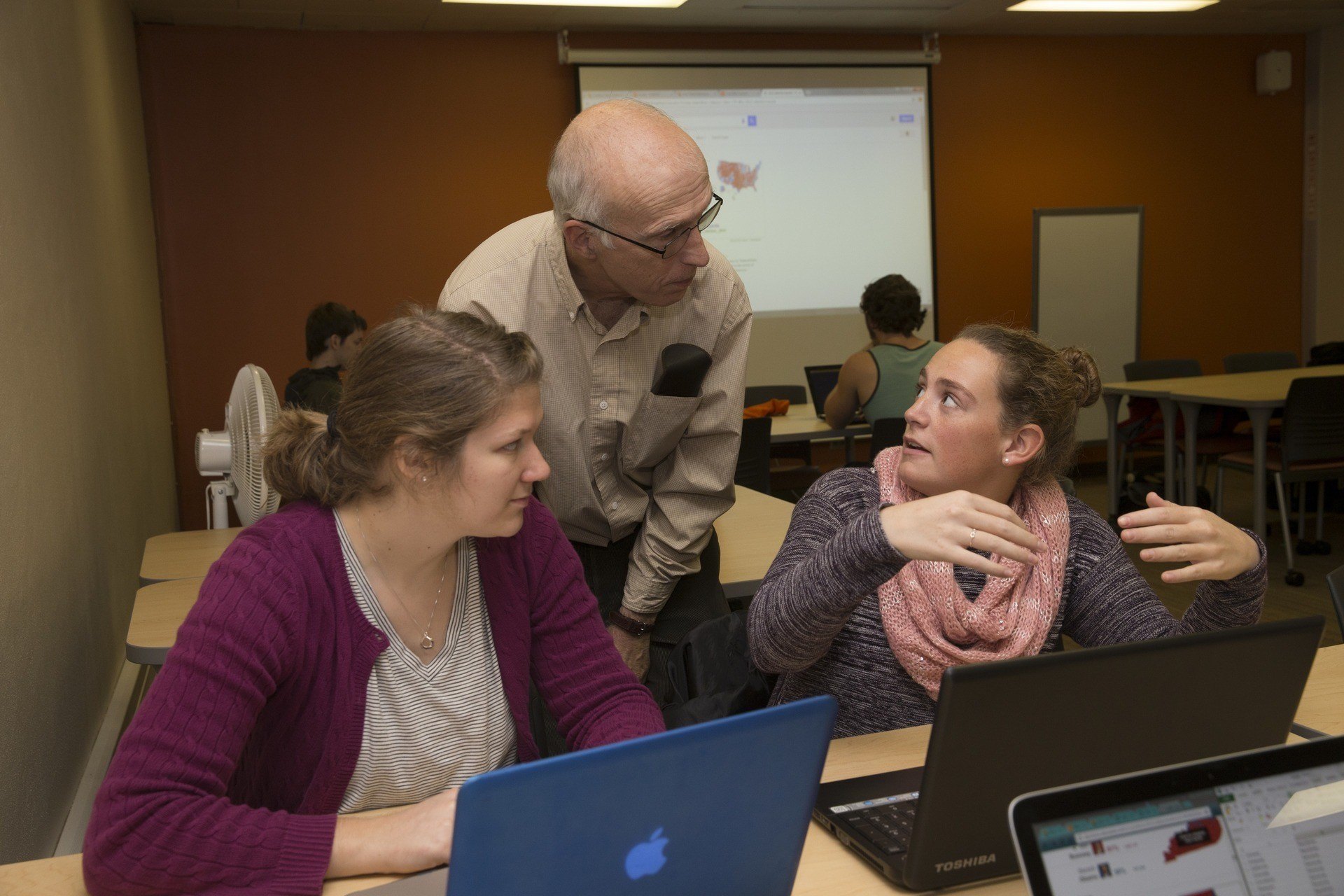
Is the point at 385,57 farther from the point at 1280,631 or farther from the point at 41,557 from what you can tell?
the point at 1280,631


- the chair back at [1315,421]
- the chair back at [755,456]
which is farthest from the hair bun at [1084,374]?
the chair back at [1315,421]

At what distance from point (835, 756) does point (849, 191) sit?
19.7 ft

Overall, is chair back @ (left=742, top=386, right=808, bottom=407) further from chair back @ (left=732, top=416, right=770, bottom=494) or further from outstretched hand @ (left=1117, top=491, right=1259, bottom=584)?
outstretched hand @ (left=1117, top=491, right=1259, bottom=584)

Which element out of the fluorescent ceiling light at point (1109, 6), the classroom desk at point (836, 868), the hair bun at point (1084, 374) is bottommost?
the classroom desk at point (836, 868)

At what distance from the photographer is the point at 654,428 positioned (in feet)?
6.39

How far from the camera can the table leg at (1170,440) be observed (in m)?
5.39

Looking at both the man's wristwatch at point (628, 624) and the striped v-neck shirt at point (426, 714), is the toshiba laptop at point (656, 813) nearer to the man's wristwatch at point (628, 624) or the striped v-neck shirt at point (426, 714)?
the striped v-neck shirt at point (426, 714)

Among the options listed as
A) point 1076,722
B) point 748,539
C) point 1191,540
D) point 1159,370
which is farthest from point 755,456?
point 1076,722

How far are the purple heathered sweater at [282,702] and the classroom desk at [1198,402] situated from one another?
13.7 ft

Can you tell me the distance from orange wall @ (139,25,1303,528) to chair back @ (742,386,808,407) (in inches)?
61.4

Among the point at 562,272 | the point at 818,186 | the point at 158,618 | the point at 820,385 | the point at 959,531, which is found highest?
the point at 818,186

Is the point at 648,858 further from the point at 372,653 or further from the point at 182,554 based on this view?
the point at 182,554

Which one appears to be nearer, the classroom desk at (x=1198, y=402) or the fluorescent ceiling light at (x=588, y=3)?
the classroom desk at (x=1198, y=402)

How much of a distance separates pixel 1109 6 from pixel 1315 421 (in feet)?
10.3
